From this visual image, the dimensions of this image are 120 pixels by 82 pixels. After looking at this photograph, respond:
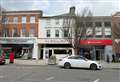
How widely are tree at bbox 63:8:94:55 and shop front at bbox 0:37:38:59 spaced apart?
805 cm

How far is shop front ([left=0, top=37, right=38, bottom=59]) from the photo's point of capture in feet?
167

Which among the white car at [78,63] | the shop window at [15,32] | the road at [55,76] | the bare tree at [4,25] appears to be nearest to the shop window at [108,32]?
the shop window at [15,32]

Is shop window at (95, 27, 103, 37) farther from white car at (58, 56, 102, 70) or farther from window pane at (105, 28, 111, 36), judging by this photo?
white car at (58, 56, 102, 70)

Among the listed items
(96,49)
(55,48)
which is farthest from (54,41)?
(96,49)

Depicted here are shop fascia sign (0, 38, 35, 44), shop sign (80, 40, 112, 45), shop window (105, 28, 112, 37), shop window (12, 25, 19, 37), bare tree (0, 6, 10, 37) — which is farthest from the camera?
shop window (12, 25, 19, 37)

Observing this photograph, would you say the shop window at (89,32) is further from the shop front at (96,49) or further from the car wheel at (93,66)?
the car wheel at (93,66)

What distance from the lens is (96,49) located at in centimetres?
5006

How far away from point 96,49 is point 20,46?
14620mm

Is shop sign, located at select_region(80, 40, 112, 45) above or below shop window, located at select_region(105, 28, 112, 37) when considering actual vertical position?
below

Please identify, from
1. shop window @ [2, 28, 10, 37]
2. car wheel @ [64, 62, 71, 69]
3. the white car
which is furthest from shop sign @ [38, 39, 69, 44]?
car wheel @ [64, 62, 71, 69]

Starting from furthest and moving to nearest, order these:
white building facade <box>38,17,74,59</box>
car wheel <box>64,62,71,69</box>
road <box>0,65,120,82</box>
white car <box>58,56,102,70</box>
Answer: white building facade <box>38,17,74,59</box> → car wheel <box>64,62,71,69</box> → white car <box>58,56,102,70</box> → road <box>0,65,120,82</box>

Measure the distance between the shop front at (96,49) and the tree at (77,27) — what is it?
344 cm

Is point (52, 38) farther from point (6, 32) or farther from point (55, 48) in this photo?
point (6, 32)

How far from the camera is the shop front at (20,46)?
50969 millimetres
